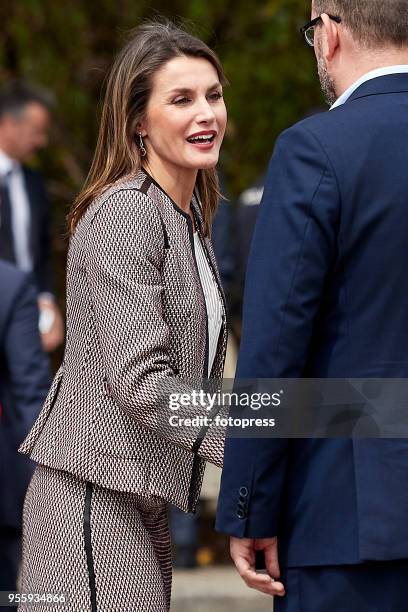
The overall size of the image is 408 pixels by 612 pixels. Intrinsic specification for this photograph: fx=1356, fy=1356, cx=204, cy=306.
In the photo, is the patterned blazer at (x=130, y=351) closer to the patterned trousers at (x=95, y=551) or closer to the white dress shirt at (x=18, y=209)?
the patterned trousers at (x=95, y=551)

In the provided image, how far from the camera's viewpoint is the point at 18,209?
7.61m

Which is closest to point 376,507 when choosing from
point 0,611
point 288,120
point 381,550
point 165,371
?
point 381,550

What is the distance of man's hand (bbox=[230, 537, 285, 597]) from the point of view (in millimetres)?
2750

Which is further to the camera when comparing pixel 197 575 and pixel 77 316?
pixel 197 575

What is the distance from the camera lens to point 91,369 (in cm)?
311

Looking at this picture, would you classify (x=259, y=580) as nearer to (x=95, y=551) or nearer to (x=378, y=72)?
(x=95, y=551)

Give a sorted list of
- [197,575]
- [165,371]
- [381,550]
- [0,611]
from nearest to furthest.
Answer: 1. [381,550]
2. [165,371]
3. [0,611]
4. [197,575]

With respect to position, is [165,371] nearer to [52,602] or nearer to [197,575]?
[52,602]

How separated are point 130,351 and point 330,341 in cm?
49

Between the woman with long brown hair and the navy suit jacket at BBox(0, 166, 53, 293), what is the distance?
4.31 metres

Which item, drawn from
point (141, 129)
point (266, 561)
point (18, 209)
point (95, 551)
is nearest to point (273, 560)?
point (266, 561)

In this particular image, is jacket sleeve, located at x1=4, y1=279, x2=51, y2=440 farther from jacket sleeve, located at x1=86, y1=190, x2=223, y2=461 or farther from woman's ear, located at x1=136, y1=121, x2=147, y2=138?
jacket sleeve, located at x1=86, y1=190, x2=223, y2=461

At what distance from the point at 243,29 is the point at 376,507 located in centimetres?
630

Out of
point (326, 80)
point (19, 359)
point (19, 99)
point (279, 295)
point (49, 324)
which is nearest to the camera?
point (279, 295)
